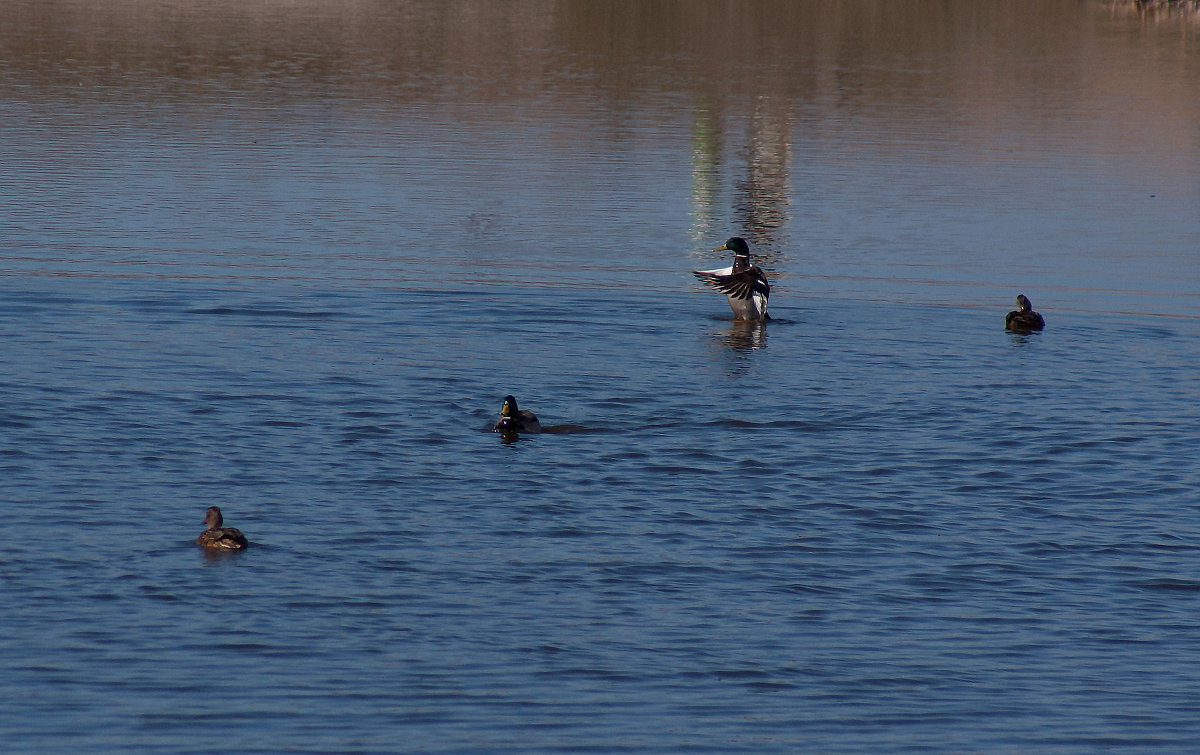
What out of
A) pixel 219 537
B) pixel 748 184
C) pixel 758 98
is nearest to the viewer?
pixel 219 537

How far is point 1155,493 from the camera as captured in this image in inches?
503

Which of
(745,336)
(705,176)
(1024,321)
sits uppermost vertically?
(705,176)

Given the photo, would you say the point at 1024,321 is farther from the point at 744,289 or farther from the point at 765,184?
the point at 765,184

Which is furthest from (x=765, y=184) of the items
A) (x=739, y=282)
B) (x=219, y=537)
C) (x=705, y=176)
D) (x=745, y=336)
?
(x=219, y=537)

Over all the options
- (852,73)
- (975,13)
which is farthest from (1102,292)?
(975,13)

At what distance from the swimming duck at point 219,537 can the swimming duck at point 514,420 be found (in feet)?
10.9

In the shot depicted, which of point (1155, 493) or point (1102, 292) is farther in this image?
point (1102, 292)

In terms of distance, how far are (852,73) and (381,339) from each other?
33971 mm

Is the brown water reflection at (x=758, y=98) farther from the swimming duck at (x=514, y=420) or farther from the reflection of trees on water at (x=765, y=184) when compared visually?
the swimming duck at (x=514, y=420)

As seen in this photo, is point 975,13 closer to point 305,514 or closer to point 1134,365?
point 1134,365

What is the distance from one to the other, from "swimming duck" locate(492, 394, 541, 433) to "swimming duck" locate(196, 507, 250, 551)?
3.33 metres

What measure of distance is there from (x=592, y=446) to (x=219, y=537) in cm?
398

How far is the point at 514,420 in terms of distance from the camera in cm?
1370

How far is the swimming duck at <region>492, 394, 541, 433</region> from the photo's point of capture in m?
13.7
